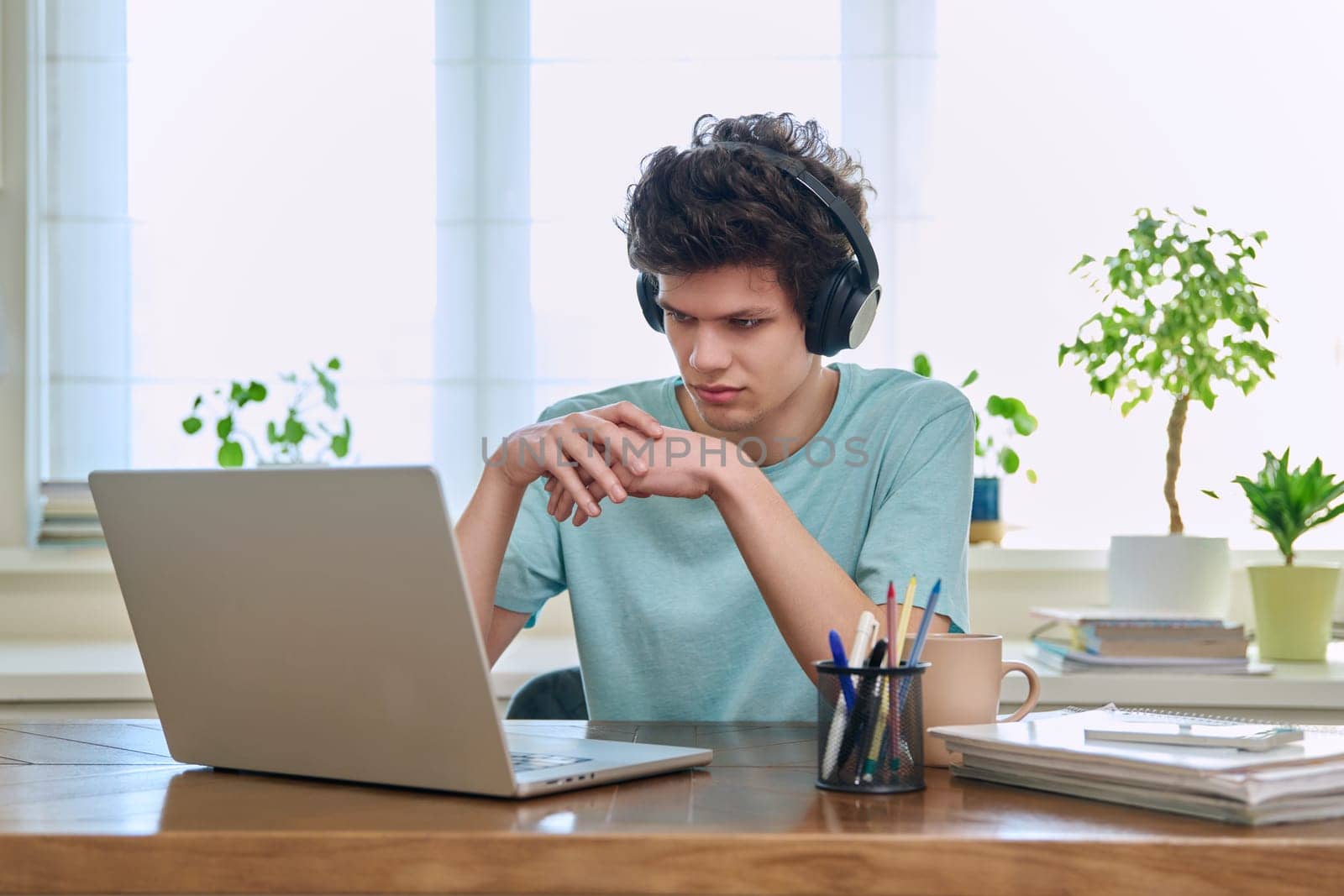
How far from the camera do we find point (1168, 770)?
2.48 ft

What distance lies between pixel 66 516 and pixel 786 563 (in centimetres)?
180

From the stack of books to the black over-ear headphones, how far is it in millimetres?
1545

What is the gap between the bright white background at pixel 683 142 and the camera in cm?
249

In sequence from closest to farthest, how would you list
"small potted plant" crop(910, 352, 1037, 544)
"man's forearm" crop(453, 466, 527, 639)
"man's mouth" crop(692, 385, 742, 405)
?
"man's forearm" crop(453, 466, 527, 639) → "man's mouth" crop(692, 385, 742, 405) → "small potted plant" crop(910, 352, 1037, 544)

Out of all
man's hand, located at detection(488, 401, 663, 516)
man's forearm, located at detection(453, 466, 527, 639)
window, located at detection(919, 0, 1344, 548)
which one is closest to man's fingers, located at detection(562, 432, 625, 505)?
man's hand, located at detection(488, 401, 663, 516)

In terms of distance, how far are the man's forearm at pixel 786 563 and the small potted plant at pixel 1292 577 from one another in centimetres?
114

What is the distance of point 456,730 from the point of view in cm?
78

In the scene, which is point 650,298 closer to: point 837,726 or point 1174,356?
point 837,726

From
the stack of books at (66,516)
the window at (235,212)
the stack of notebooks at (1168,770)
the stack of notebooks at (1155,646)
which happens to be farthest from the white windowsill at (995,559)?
the stack of notebooks at (1168,770)

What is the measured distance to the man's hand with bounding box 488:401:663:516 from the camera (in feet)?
3.72

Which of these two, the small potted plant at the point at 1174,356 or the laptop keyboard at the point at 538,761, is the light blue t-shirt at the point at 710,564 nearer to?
the laptop keyboard at the point at 538,761

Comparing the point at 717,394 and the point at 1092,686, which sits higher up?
the point at 717,394

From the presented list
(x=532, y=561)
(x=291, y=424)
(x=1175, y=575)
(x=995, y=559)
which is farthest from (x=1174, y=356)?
(x=291, y=424)

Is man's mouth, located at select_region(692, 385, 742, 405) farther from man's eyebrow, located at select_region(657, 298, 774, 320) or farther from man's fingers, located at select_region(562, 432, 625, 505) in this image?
man's fingers, located at select_region(562, 432, 625, 505)
